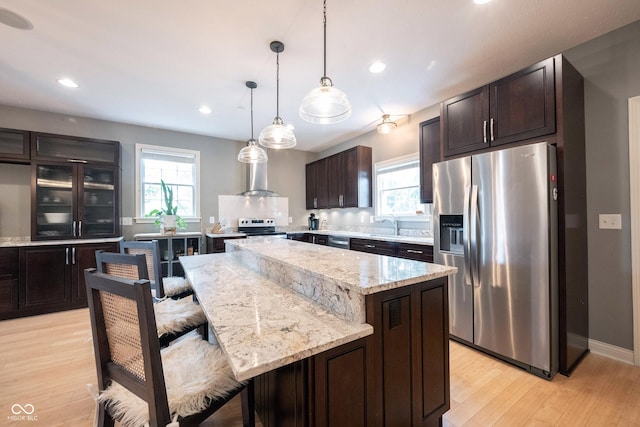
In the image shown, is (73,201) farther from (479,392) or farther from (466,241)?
(479,392)

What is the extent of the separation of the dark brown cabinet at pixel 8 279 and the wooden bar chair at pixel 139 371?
3418 millimetres

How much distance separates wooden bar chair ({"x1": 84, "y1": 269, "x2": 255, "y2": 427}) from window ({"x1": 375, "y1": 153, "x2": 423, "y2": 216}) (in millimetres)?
3461

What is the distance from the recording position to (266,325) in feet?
3.53

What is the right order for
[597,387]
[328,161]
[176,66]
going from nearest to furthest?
1. [597,387]
2. [176,66]
3. [328,161]

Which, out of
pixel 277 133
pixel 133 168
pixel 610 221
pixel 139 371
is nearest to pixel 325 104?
pixel 277 133

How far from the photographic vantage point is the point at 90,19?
2.02m

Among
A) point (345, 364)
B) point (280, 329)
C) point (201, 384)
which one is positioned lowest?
point (201, 384)

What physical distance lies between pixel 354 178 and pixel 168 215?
126 inches

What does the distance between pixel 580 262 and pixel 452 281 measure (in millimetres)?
992

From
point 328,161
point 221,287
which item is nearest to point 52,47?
point 221,287

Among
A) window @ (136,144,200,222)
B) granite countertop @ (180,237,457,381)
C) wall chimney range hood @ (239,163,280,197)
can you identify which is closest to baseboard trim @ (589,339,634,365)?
granite countertop @ (180,237,457,381)

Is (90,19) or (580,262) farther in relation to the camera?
(580,262)

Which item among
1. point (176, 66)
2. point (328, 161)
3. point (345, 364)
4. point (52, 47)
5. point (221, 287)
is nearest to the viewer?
point (345, 364)

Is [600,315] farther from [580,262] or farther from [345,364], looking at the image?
[345,364]
